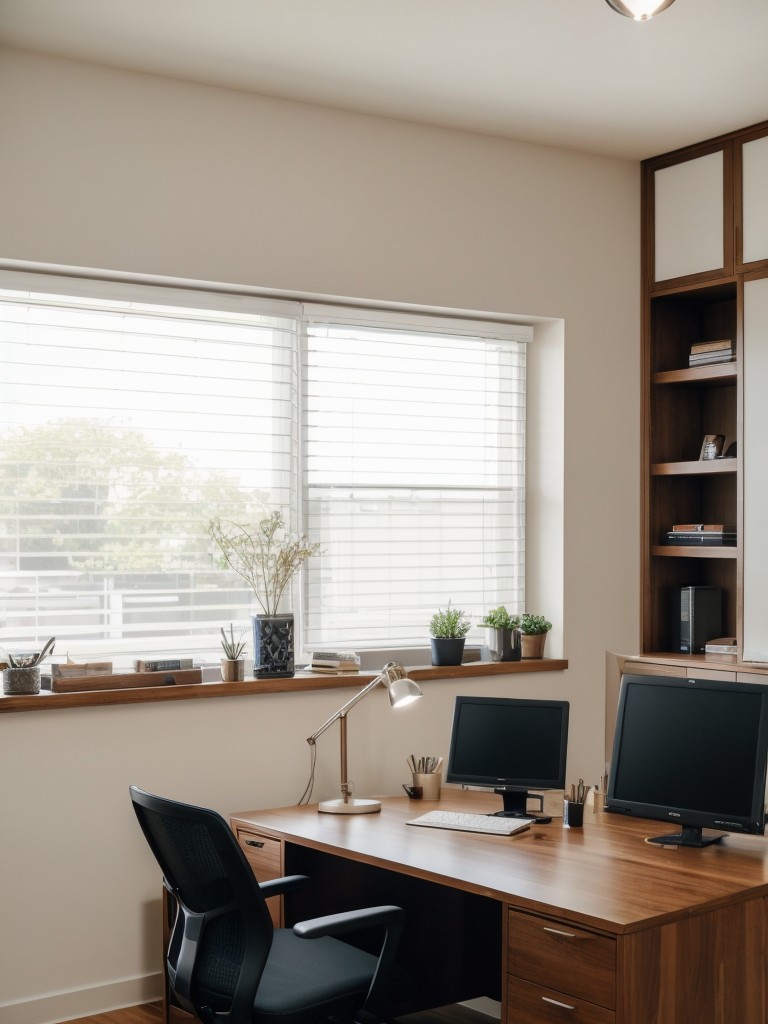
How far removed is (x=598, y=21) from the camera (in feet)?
11.6

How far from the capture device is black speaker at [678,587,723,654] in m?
4.74

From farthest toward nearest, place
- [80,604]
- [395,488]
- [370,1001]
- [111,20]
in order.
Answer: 1. [395,488]
2. [80,604]
3. [111,20]
4. [370,1001]

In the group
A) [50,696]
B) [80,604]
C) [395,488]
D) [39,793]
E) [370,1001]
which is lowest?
[370,1001]

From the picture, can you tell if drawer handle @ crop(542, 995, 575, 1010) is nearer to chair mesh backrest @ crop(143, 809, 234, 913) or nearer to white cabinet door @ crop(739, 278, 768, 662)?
chair mesh backrest @ crop(143, 809, 234, 913)

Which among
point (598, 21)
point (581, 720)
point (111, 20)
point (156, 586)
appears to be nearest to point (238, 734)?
point (156, 586)

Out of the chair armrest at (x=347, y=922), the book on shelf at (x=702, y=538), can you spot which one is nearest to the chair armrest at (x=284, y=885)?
the chair armrest at (x=347, y=922)

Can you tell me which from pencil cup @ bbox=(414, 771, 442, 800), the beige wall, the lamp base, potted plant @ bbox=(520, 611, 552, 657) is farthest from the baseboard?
potted plant @ bbox=(520, 611, 552, 657)

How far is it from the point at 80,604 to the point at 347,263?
5.18 feet

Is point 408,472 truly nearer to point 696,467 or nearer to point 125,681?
point 696,467

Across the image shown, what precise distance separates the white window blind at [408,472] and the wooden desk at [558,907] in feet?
3.46

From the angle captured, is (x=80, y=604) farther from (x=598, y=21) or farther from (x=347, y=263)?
(x=598, y=21)

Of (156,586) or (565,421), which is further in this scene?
(565,421)

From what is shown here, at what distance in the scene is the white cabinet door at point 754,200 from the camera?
4.39 meters

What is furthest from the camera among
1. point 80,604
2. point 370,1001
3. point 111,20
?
point 80,604
